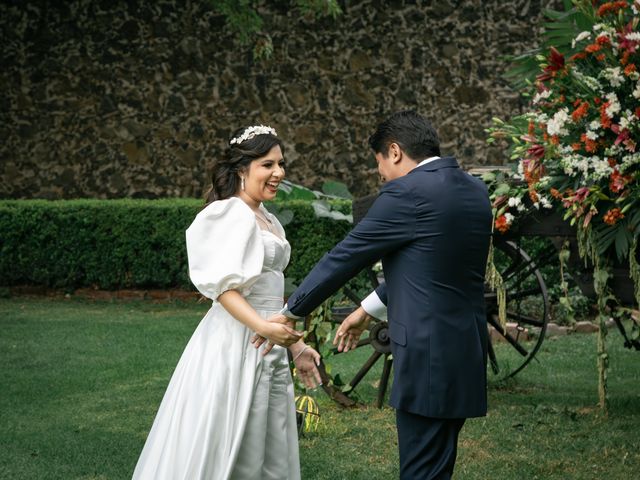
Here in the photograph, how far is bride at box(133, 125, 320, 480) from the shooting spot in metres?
3.79

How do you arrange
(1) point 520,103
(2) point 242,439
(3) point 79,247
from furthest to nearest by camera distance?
(1) point 520,103, (3) point 79,247, (2) point 242,439

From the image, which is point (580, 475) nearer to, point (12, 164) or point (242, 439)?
point (242, 439)

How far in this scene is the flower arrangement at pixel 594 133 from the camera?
467cm

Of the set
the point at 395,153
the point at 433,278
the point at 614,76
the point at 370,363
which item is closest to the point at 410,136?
the point at 395,153

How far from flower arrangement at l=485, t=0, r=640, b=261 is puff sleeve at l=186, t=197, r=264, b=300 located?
5.98 feet

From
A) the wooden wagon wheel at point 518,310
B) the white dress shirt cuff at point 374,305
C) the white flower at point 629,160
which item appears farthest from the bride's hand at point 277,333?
the wooden wagon wheel at point 518,310

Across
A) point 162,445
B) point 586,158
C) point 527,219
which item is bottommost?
point 162,445

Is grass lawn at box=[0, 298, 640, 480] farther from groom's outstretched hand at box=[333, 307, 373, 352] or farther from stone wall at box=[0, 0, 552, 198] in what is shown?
stone wall at box=[0, 0, 552, 198]

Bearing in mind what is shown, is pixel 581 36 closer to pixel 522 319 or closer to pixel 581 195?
pixel 581 195

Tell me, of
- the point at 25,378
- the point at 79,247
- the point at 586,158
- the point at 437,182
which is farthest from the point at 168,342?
the point at 437,182

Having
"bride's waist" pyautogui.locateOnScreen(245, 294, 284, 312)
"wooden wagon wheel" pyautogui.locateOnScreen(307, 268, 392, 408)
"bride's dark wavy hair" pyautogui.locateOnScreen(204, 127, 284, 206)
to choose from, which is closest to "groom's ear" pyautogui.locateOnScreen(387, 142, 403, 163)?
"bride's dark wavy hair" pyautogui.locateOnScreen(204, 127, 284, 206)

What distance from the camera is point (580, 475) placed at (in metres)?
5.26

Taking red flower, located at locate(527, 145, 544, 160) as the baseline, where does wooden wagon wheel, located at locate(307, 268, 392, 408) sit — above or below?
below

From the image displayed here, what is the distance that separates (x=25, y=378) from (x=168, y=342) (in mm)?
1863
